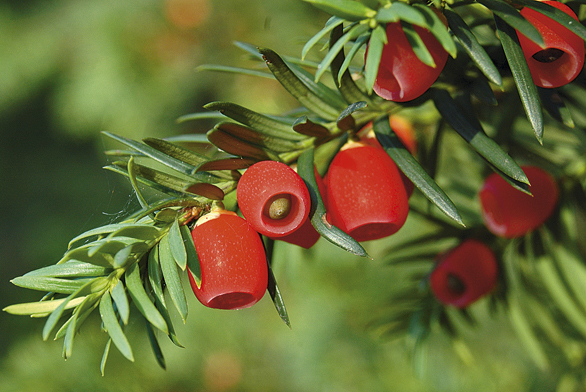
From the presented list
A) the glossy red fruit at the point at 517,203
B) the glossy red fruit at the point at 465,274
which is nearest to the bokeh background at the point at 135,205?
the glossy red fruit at the point at 465,274

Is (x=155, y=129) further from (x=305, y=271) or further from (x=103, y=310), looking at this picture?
(x=103, y=310)

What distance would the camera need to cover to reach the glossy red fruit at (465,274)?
0.59 m

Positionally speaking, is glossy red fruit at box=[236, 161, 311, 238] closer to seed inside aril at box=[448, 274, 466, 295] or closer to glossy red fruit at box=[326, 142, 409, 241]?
glossy red fruit at box=[326, 142, 409, 241]

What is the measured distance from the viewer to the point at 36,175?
2412 mm

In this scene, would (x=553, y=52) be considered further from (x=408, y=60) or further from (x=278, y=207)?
(x=278, y=207)

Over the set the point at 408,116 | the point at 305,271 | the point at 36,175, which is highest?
the point at 408,116

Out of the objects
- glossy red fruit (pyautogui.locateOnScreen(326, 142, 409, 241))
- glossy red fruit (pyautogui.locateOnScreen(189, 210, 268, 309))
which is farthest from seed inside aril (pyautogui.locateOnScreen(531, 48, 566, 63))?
glossy red fruit (pyautogui.locateOnScreen(189, 210, 268, 309))

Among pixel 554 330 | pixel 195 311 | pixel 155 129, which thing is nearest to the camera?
pixel 554 330

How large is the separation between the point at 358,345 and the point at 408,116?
27.3 inches

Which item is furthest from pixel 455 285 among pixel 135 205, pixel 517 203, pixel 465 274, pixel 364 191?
pixel 135 205

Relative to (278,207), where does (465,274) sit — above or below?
below

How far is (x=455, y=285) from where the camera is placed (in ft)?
2.01

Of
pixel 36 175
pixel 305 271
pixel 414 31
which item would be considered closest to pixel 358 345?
pixel 305 271

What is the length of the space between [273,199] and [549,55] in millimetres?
254
